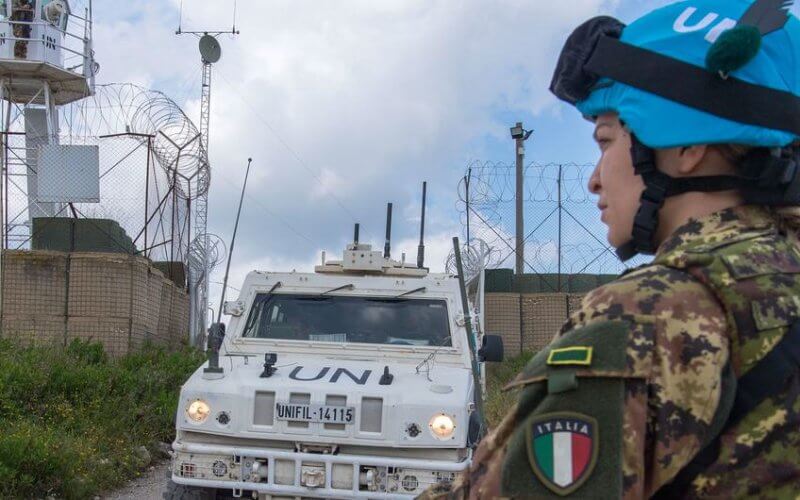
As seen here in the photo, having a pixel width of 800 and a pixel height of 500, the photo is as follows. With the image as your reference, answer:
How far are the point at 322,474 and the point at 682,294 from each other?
12.6ft

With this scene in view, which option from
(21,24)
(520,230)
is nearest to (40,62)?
(21,24)

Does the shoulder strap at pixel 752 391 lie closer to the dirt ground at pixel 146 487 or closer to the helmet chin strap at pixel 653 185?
the helmet chin strap at pixel 653 185

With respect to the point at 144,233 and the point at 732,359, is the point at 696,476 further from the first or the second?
the point at 144,233

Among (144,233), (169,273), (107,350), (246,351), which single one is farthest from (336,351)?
(169,273)

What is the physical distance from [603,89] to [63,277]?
1026cm

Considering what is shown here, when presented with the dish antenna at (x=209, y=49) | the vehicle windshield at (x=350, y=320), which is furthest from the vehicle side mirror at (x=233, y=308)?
the dish antenna at (x=209, y=49)

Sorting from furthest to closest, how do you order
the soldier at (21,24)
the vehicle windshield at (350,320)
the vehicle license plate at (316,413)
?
the soldier at (21,24) < the vehicle windshield at (350,320) < the vehicle license plate at (316,413)

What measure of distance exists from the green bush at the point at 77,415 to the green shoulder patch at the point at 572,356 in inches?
220

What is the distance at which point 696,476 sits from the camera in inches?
39.5

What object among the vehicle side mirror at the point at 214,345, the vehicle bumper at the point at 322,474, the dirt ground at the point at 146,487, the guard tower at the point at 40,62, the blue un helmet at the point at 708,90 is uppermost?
the guard tower at the point at 40,62

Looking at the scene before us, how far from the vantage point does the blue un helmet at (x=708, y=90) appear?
1.10 meters

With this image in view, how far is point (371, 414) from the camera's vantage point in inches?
186

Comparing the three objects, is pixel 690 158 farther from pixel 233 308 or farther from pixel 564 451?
pixel 233 308

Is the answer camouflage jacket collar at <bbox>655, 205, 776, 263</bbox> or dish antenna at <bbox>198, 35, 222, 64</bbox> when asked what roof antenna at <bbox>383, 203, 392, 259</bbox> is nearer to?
camouflage jacket collar at <bbox>655, 205, 776, 263</bbox>
